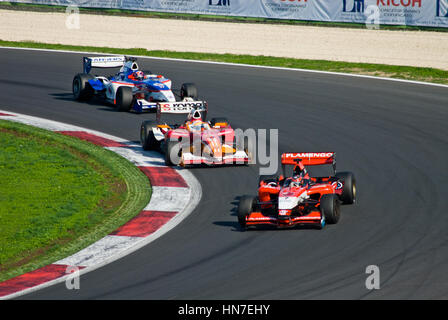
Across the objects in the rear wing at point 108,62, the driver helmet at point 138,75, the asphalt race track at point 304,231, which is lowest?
the asphalt race track at point 304,231

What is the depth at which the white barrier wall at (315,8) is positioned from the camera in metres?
30.8

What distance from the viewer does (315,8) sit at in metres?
33.0

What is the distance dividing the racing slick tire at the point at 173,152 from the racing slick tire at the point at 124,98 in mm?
5578

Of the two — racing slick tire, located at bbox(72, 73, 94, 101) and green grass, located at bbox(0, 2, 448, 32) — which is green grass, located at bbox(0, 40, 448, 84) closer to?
green grass, located at bbox(0, 2, 448, 32)

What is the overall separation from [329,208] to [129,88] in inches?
455

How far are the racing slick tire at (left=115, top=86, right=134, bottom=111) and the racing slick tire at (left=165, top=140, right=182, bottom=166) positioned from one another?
558 cm

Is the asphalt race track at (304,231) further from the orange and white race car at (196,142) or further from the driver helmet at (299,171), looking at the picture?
the driver helmet at (299,171)

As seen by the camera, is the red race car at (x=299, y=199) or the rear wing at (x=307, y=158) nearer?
the red race car at (x=299, y=199)

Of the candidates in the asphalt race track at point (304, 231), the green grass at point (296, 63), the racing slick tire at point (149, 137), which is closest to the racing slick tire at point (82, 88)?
the asphalt race track at point (304, 231)

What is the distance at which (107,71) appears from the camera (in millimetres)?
30484

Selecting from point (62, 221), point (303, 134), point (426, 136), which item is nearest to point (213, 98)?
point (303, 134)

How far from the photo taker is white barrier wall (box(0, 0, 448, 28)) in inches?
1212

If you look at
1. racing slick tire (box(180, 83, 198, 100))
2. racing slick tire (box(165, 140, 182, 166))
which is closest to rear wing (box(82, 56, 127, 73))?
racing slick tire (box(180, 83, 198, 100))
